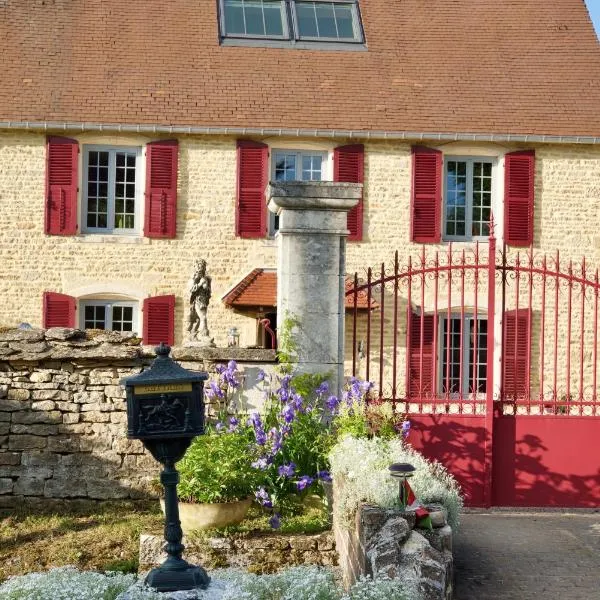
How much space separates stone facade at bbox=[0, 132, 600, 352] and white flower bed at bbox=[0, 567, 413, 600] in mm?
10411

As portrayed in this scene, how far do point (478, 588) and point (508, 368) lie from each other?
894 centimetres

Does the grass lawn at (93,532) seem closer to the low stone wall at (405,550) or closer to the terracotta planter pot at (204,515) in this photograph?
the terracotta planter pot at (204,515)

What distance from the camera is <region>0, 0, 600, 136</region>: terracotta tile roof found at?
1584cm

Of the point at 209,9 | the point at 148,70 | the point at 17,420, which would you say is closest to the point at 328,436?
the point at 17,420

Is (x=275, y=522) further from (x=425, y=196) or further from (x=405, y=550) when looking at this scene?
(x=425, y=196)

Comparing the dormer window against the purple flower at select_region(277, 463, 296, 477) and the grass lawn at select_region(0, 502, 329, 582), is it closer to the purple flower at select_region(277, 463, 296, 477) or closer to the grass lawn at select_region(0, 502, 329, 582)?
the grass lawn at select_region(0, 502, 329, 582)

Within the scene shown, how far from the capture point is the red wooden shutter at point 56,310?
614 inches

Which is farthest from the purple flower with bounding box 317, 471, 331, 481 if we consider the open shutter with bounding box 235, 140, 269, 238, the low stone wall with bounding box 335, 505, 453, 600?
the open shutter with bounding box 235, 140, 269, 238

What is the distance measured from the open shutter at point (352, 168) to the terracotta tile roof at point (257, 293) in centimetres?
114

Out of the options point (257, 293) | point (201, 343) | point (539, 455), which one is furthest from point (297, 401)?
point (257, 293)

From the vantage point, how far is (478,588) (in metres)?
6.58

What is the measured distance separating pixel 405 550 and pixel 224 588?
1.08 metres

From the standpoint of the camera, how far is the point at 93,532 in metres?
7.77

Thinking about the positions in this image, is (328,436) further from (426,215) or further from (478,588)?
(426,215)
